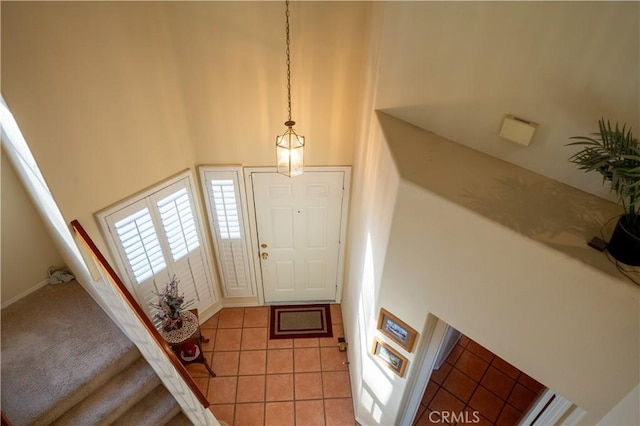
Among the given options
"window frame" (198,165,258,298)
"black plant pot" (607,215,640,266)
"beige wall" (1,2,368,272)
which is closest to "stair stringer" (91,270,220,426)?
"beige wall" (1,2,368,272)

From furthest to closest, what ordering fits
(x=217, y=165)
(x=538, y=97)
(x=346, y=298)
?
(x=346, y=298)
(x=217, y=165)
(x=538, y=97)

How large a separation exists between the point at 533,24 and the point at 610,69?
1.43ft

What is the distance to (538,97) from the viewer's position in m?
2.14

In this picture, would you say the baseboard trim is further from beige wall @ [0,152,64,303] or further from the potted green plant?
the potted green plant

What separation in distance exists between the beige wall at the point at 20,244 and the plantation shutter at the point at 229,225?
1727 mm

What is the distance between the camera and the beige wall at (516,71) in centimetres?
183

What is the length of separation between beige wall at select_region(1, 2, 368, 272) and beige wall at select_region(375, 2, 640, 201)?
0.90 meters

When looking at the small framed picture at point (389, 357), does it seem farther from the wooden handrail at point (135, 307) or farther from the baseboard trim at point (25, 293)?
the baseboard trim at point (25, 293)

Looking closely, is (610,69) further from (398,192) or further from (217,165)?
(217,165)

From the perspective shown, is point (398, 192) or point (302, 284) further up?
point (398, 192)

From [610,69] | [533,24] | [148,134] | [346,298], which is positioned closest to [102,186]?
[148,134]

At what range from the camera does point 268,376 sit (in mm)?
4438

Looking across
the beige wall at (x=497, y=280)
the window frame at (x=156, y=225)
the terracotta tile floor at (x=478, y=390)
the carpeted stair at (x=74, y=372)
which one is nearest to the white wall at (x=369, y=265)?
the beige wall at (x=497, y=280)

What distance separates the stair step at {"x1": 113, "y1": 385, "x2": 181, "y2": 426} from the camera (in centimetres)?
352
